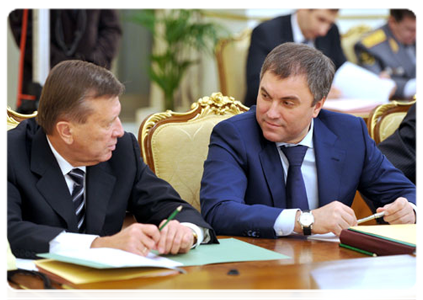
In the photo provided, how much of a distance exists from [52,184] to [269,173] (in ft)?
2.60

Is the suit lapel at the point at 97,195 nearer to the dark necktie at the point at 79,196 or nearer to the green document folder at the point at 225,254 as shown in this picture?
the dark necktie at the point at 79,196

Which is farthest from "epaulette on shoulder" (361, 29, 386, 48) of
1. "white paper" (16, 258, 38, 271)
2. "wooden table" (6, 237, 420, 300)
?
"white paper" (16, 258, 38, 271)

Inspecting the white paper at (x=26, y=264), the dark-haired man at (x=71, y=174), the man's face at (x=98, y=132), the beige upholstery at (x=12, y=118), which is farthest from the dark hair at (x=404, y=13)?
the white paper at (x=26, y=264)

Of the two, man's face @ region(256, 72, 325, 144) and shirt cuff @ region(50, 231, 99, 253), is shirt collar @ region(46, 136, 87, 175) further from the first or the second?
man's face @ region(256, 72, 325, 144)

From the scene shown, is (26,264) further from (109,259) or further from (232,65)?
Result: (232,65)

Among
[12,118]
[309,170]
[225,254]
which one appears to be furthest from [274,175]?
[12,118]

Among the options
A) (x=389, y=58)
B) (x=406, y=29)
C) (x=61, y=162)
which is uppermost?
(x=406, y=29)

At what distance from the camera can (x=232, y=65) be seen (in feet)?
20.2

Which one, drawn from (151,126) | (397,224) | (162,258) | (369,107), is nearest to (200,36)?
(369,107)

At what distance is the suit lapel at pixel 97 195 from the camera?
2148 mm

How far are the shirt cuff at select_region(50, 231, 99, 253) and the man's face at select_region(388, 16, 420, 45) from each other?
4820mm

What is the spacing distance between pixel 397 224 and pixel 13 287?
1.24 meters

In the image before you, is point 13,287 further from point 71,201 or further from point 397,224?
point 397,224

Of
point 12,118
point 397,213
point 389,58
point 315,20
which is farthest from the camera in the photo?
point 389,58
